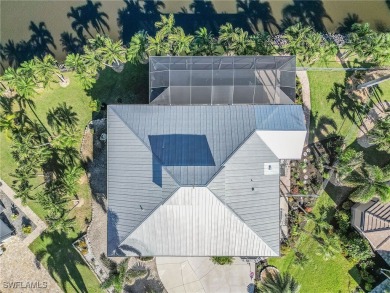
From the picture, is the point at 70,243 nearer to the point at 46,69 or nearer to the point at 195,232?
the point at 195,232

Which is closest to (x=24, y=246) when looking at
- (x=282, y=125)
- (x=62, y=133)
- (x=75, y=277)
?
(x=75, y=277)

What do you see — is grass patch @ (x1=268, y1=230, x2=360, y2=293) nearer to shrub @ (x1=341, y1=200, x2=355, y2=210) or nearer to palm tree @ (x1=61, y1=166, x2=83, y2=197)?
shrub @ (x1=341, y1=200, x2=355, y2=210)

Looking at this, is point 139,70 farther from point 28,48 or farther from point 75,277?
point 75,277

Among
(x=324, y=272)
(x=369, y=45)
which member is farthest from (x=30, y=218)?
(x=369, y=45)

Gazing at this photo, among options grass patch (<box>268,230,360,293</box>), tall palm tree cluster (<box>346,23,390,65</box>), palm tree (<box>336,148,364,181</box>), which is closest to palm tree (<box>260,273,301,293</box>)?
grass patch (<box>268,230,360,293</box>)

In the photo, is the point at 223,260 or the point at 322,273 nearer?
the point at 223,260
